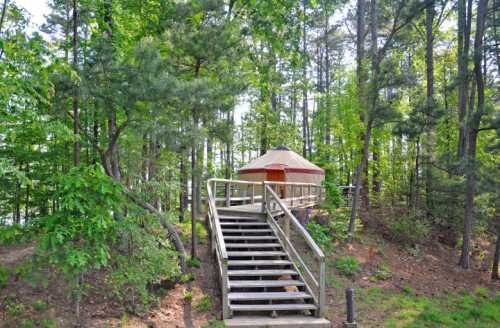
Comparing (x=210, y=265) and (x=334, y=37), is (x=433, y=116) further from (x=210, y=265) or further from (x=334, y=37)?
(x=334, y=37)

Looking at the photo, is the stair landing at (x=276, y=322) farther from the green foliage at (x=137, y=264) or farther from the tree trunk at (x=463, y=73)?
the tree trunk at (x=463, y=73)

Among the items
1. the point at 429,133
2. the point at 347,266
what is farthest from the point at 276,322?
the point at 429,133

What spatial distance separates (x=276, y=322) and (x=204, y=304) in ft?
4.17

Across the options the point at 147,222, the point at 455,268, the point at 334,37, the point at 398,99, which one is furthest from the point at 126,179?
the point at 334,37

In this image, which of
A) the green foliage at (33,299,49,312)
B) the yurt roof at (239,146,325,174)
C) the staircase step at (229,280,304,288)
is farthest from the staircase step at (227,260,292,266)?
the yurt roof at (239,146,325,174)

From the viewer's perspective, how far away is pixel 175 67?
8.07m

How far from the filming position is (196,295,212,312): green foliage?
20.6ft

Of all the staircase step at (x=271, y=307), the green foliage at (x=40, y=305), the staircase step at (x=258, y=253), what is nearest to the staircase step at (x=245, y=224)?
the staircase step at (x=258, y=253)

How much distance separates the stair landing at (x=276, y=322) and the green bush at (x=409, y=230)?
619cm

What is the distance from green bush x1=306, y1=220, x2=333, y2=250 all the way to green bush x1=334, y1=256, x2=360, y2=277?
0.62 m

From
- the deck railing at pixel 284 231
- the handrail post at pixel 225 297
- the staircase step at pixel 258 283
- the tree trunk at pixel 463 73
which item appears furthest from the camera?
the tree trunk at pixel 463 73

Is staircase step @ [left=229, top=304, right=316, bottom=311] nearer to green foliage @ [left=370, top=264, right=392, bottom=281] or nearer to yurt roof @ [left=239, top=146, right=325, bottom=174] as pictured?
green foliage @ [left=370, top=264, right=392, bottom=281]

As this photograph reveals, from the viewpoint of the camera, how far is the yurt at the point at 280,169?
14820 mm

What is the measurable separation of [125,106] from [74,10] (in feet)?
5.49
